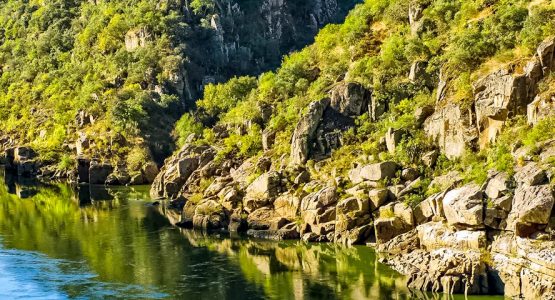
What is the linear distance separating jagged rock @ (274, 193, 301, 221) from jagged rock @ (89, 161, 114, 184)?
60.4 m

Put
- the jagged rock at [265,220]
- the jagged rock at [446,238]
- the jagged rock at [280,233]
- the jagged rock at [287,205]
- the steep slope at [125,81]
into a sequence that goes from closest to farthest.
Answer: the jagged rock at [446,238] < the jagged rock at [280,233] < the jagged rock at [265,220] < the jagged rock at [287,205] < the steep slope at [125,81]

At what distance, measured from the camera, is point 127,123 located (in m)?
153

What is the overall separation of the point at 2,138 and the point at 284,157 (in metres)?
103

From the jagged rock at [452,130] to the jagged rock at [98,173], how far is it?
72.7 meters

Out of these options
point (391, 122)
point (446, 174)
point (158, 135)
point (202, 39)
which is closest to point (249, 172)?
point (391, 122)

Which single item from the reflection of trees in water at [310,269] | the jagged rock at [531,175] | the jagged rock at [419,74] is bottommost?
the reflection of trees in water at [310,269]

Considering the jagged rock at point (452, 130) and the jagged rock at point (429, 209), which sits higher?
the jagged rock at point (452, 130)

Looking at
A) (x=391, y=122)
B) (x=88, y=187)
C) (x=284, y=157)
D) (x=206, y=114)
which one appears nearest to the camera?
(x=391, y=122)

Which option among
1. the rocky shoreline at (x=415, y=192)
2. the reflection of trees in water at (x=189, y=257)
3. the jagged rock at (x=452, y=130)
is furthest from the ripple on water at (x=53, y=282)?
the jagged rock at (x=452, y=130)

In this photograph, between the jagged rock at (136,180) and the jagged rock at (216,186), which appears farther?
the jagged rock at (136,180)

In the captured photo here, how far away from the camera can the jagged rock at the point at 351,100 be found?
3661 inches

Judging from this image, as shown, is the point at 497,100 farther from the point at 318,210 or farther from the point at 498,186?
Result: the point at 318,210

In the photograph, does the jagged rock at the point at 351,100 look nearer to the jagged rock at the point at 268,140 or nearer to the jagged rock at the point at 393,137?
the jagged rock at the point at 393,137

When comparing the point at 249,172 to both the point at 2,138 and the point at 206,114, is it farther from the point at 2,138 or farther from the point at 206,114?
the point at 2,138
